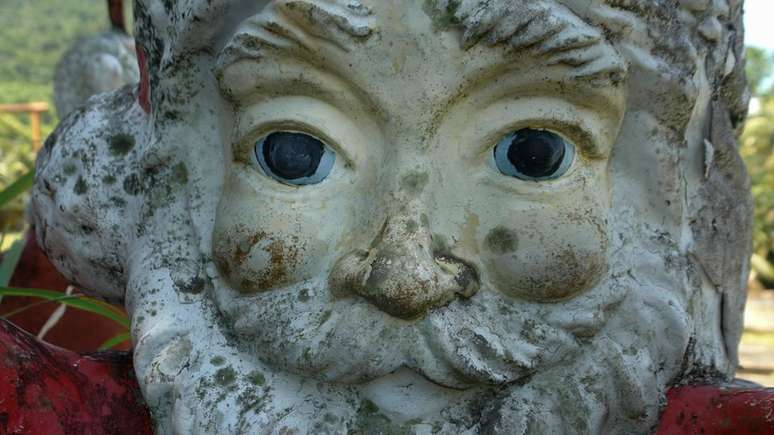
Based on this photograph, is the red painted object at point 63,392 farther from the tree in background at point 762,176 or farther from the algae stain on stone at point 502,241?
the tree in background at point 762,176

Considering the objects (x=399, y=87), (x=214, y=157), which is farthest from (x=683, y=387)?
(x=214, y=157)

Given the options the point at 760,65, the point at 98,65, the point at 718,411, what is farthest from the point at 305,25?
the point at 760,65

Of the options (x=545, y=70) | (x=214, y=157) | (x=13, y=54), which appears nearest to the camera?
(x=545, y=70)

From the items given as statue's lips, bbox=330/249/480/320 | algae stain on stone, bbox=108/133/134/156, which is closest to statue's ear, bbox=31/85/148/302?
algae stain on stone, bbox=108/133/134/156

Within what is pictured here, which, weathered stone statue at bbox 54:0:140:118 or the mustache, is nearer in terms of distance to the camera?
the mustache

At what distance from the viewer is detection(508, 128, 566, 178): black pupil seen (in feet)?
3.24

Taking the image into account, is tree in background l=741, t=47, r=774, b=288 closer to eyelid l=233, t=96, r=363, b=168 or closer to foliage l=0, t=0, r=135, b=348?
eyelid l=233, t=96, r=363, b=168

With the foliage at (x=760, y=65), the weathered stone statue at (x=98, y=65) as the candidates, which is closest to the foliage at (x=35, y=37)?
the foliage at (x=760, y=65)

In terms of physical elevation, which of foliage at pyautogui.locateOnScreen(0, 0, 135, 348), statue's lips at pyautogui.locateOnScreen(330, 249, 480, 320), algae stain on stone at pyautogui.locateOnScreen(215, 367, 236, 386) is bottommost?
algae stain on stone at pyautogui.locateOnScreen(215, 367, 236, 386)

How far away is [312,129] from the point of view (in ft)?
3.24

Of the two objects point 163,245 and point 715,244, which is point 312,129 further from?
point 715,244

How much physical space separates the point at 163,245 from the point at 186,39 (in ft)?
0.85

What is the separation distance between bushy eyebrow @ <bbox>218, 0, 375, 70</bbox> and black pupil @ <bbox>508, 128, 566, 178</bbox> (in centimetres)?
21

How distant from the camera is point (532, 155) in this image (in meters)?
0.99
